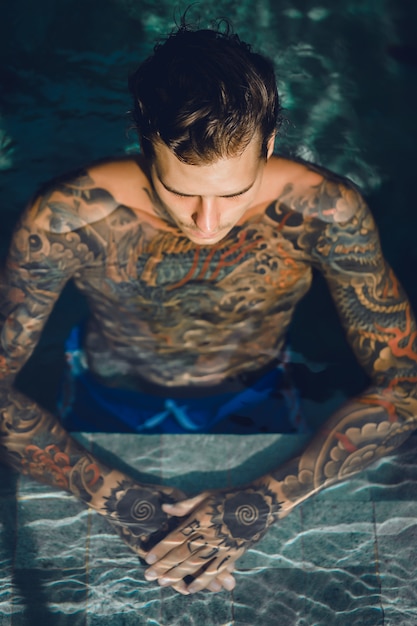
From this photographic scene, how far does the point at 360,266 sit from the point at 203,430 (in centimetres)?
94

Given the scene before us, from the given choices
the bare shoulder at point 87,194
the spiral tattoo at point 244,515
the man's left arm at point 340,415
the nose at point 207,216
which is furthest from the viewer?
the spiral tattoo at point 244,515

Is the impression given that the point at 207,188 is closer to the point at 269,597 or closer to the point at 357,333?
the point at 357,333

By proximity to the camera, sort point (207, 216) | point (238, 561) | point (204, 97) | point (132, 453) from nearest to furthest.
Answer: point (204, 97)
point (207, 216)
point (238, 561)
point (132, 453)

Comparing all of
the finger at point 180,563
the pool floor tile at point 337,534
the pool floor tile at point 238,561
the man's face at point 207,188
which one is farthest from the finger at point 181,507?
the man's face at point 207,188

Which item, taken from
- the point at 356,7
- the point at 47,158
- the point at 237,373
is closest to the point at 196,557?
the point at 237,373

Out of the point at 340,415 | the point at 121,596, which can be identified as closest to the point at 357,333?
the point at 340,415

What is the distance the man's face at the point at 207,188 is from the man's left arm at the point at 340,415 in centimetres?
36

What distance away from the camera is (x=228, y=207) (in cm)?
218

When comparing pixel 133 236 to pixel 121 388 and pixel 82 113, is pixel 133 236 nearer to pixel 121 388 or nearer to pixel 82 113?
pixel 121 388

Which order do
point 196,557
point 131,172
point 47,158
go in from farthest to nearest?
point 47,158 → point 196,557 → point 131,172

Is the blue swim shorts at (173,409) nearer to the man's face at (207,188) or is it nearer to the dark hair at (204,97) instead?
the man's face at (207,188)

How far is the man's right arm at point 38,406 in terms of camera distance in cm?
240

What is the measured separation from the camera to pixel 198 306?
272 cm

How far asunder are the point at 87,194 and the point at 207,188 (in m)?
0.51
